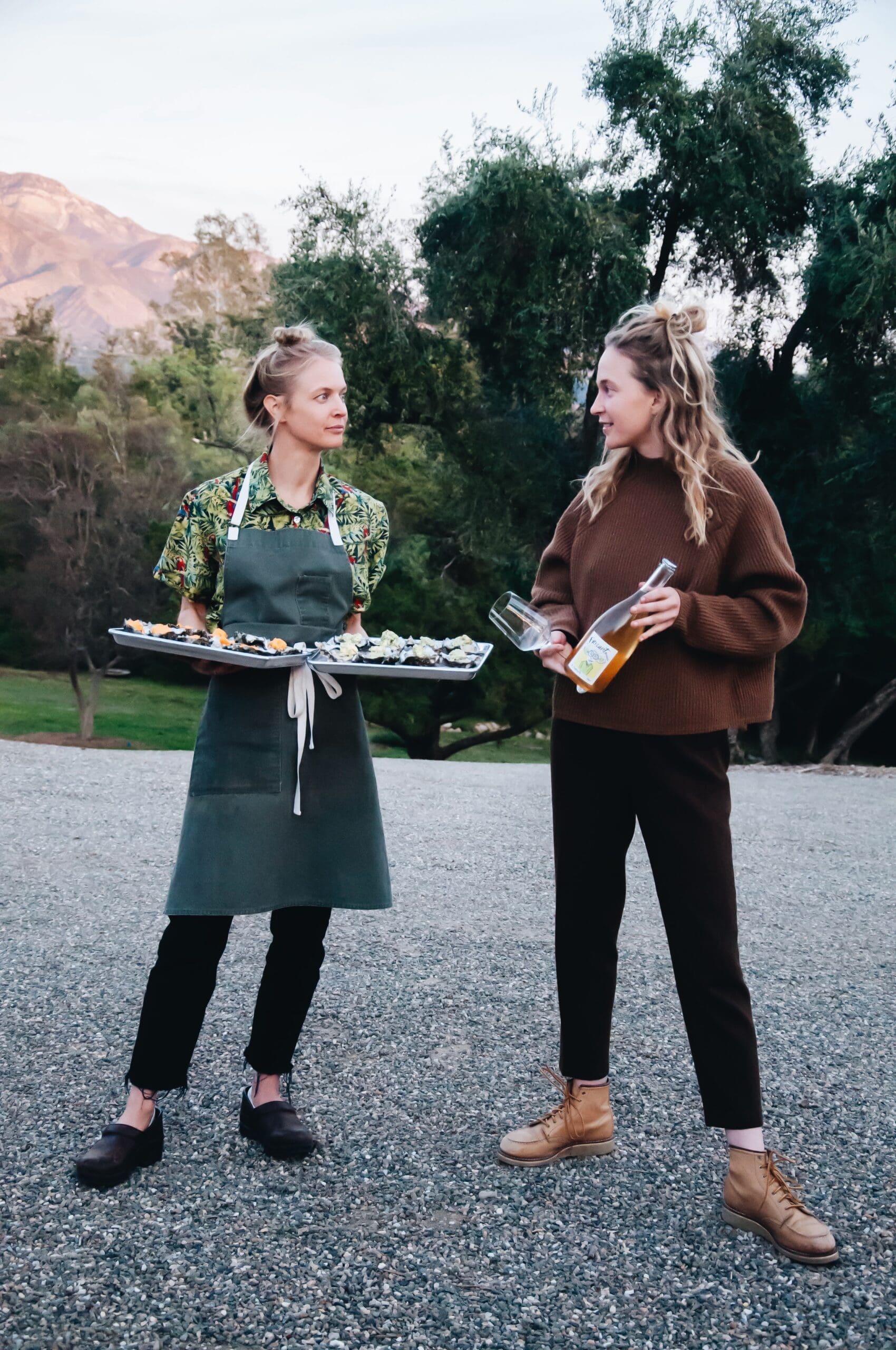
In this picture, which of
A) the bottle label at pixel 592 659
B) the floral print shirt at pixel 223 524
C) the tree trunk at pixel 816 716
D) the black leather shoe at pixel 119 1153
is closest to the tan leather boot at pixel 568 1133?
the black leather shoe at pixel 119 1153

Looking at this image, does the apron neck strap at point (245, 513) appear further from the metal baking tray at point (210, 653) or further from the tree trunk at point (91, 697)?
the tree trunk at point (91, 697)

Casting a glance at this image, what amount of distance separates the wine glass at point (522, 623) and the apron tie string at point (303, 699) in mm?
433

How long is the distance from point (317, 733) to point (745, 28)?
14.3m

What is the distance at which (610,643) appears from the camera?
254 centimetres

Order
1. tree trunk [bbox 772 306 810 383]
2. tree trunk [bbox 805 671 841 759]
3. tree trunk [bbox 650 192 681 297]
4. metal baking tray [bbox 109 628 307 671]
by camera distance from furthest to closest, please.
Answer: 1. tree trunk [bbox 805 671 841 759]
2. tree trunk [bbox 772 306 810 383]
3. tree trunk [bbox 650 192 681 297]
4. metal baking tray [bbox 109 628 307 671]

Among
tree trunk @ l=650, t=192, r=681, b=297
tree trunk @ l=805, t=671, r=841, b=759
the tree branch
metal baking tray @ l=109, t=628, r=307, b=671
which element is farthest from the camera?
the tree branch

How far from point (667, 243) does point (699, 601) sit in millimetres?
13689

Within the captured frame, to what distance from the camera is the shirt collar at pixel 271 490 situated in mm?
2838

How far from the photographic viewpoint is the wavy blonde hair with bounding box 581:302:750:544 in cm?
257

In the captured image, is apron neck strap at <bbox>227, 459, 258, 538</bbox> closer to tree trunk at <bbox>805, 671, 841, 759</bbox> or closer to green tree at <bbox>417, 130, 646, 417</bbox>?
green tree at <bbox>417, 130, 646, 417</bbox>

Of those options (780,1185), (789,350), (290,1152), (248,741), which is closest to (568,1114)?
(780,1185)

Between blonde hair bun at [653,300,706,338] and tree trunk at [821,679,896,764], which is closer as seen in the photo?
blonde hair bun at [653,300,706,338]

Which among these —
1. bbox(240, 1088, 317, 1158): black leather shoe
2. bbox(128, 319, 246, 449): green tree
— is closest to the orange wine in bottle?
bbox(240, 1088, 317, 1158): black leather shoe

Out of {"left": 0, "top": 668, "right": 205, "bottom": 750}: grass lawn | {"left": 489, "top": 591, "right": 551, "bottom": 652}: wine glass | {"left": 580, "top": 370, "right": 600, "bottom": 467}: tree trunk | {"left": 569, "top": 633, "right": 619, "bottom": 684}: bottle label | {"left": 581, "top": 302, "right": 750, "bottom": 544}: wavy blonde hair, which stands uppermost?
{"left": 580, "top": 370, "right": 600, "bottom": 467}: tree trunk
